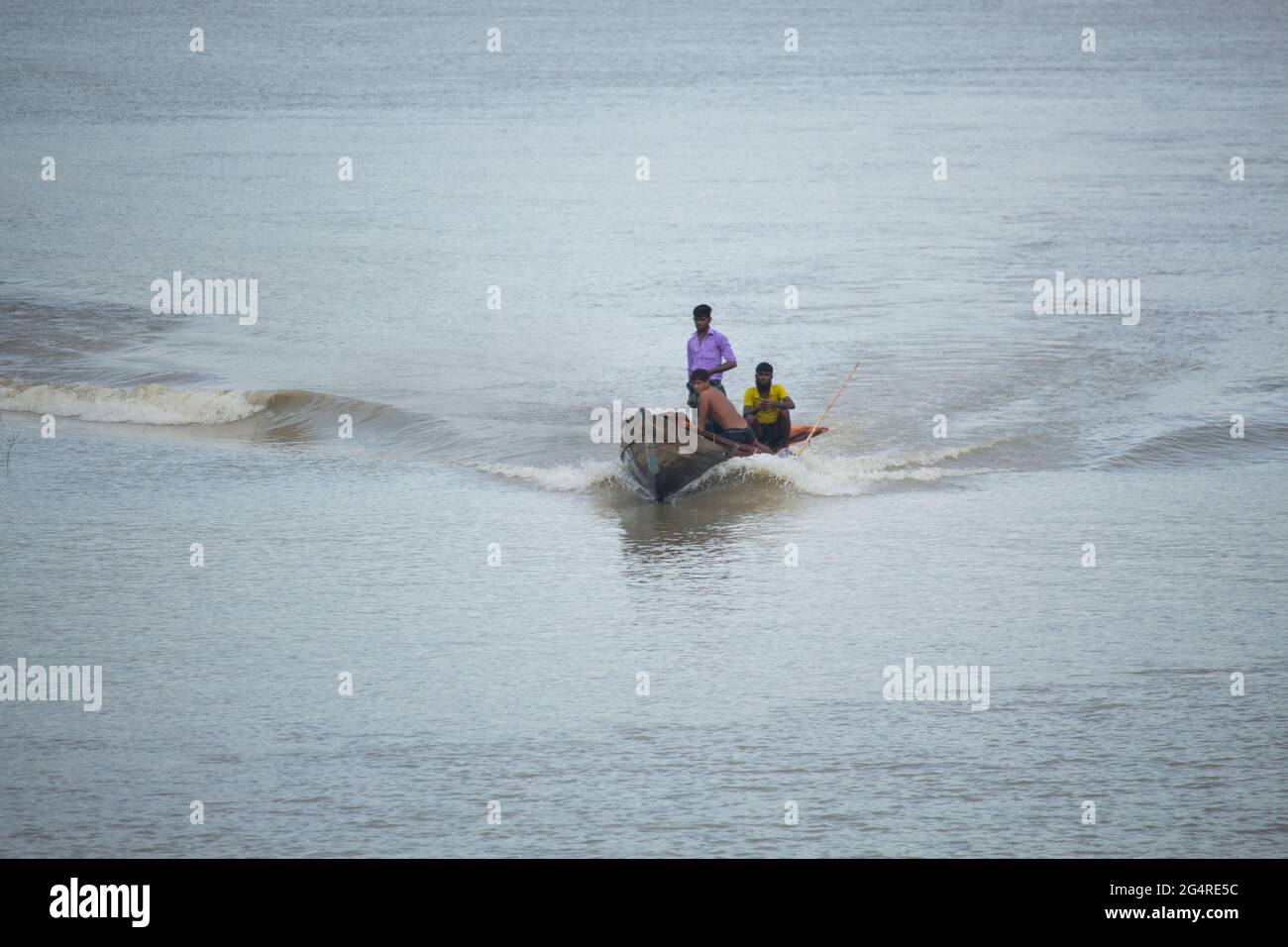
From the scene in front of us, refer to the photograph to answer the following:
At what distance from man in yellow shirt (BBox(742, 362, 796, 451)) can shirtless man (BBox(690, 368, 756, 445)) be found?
9.0 inches

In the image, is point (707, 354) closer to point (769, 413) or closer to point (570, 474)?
point (769, 413)

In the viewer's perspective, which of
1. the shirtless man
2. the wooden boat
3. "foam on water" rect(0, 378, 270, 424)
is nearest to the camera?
the wooden boat

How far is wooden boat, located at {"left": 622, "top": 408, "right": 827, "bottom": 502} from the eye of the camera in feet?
56.8

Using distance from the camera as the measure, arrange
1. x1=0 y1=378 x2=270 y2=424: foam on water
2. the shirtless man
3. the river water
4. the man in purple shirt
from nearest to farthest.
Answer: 1. the river water
2. the shirtless man
3. the man in purple shirt
4. x1=0 y1=378 x2=270 y2=424: foam on water

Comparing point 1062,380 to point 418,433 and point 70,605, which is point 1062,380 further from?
point 70,605

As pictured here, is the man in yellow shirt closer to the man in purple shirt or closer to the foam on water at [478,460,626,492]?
the man in purple shirt

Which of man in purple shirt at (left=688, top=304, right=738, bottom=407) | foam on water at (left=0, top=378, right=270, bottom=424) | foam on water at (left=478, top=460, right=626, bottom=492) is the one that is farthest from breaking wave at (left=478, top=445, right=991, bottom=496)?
foam on water at (left=0, top=378, right=270, bottom=424)

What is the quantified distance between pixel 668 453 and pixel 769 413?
1.54 m

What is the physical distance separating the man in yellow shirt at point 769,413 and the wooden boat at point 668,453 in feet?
1.54

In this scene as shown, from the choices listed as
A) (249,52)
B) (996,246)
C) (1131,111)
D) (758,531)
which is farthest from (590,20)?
(758,531)

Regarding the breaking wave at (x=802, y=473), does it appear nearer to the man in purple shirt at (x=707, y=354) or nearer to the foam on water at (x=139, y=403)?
the man in purple shirt at (x=707, y=354)

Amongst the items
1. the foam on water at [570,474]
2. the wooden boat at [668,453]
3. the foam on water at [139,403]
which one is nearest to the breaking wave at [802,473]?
the foam on water at [570,474]

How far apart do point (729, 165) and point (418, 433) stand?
2893 centimetres

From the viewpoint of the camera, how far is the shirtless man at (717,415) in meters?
17.9
